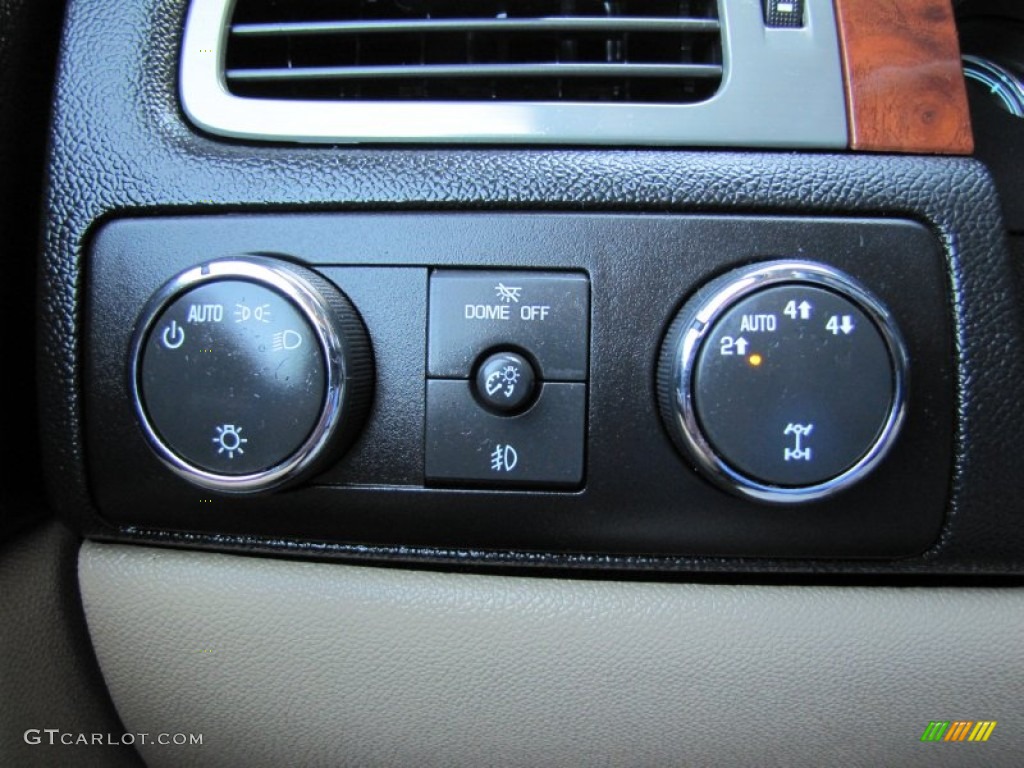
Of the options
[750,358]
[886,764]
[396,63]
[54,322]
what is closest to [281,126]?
[396,63]

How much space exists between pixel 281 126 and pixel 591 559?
36 centimetres

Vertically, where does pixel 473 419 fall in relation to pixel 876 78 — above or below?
below

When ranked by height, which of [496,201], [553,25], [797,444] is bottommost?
[797,444]

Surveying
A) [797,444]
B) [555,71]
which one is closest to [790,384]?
[797,444]

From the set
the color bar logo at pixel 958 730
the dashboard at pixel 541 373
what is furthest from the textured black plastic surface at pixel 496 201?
the color bar logo at pixel 958 730

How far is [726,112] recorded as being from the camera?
51 cm

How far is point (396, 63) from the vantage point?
57 cm

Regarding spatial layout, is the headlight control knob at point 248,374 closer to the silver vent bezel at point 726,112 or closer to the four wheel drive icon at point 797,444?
the silver vent bezel at point 726,112

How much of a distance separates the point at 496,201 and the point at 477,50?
132mm

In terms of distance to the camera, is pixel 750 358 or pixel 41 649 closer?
pixel 750 358

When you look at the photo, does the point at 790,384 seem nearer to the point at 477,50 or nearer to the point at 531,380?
the point at 531,380

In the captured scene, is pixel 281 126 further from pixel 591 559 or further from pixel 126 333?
pixel 591 559

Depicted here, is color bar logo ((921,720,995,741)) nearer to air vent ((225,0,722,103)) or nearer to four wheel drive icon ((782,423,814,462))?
four wheel drive icon ((782,423,814,462))

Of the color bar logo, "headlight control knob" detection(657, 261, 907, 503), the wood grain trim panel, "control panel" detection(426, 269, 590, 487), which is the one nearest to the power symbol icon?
"control panel" detection(426, 269, 590, 487)
